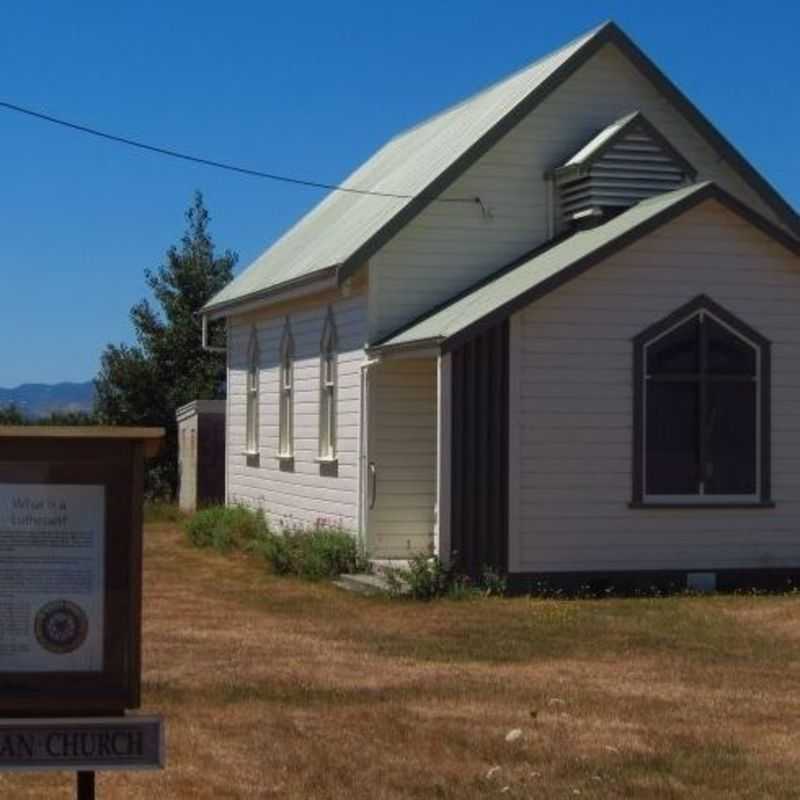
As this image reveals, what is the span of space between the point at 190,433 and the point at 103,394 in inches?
368

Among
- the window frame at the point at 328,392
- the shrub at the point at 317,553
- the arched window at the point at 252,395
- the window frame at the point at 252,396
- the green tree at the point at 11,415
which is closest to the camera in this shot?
the shrub at the point at 317,553

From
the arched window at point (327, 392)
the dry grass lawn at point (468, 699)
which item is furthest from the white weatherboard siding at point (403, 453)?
the dry grass lawn at point (468, 699)

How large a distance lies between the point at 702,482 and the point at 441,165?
211 inches

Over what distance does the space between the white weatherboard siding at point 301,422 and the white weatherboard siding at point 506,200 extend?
72cm

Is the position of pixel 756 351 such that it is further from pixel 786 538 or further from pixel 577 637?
pixel 577 637

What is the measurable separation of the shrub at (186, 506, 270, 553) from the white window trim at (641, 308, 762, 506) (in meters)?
8.08

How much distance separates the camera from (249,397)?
2908cm

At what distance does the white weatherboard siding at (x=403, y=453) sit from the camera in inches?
856

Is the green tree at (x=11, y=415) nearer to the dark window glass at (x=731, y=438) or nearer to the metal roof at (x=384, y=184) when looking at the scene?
the metal roof at (x=384, y=184)

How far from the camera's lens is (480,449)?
63.0 feet

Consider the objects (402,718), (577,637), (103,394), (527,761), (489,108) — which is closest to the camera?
(527,761)

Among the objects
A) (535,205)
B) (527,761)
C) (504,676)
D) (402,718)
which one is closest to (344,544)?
(535,205)

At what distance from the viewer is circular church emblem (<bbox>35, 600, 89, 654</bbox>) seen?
716 cm

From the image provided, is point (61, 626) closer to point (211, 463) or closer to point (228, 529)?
point (228, 529)
